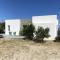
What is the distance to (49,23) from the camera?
3506 centimetres

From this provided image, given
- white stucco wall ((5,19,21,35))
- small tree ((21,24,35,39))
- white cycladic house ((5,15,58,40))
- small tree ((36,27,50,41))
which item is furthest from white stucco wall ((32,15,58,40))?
white stucco wall ((5,19,21,35))

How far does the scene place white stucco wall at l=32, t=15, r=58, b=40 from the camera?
34656 millimetres

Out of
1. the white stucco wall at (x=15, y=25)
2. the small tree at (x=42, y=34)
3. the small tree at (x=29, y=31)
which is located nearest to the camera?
the small tree at (x=42, y=34)

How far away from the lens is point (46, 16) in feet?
117

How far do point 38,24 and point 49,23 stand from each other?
231 cm

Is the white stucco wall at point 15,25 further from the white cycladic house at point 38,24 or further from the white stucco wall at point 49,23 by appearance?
the white stucco wall at point 49,23

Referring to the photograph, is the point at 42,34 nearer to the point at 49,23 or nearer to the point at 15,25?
the point at 49,23

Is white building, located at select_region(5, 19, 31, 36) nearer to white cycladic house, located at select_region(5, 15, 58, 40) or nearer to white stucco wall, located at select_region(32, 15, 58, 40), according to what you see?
white cycladic house, located at select_region(5, 15, 58, 40)

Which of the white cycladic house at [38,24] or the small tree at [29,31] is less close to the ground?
the white cycladic house at [38,24]

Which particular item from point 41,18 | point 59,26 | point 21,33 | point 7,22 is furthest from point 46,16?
point 7,22

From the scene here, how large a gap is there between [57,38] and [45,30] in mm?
2797

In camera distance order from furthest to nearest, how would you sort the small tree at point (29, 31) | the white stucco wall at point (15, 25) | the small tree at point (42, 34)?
1. the white stucco wall at point (15, 25)
2. the small tree at point (29, 31)
3. the small tree at point (42, 34)

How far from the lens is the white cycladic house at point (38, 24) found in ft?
114

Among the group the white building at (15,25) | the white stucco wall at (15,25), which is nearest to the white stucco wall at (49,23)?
the white building at (15,25)
